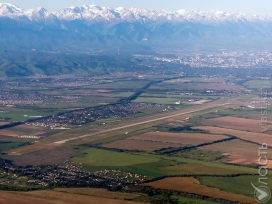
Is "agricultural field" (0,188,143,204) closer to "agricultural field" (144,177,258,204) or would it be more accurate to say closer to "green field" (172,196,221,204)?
"green field" (172,196,221,204)

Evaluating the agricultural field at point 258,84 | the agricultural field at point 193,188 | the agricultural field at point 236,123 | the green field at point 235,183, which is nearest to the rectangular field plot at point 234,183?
the green field at point 235,183

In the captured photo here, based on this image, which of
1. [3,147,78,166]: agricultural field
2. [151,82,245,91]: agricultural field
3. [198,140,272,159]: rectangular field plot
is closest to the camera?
[3,147,78,166]: agricultural field

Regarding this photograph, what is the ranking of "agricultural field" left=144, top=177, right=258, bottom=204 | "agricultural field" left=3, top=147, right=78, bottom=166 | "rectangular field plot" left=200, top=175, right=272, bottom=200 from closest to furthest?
"agricultural field" left=144, top=177, right=258, bottom=204, "rectangular field plot" left=200, top=175, right=272, bottom=200, "agricultural field" left=3, top=147, right=78, bottom=166

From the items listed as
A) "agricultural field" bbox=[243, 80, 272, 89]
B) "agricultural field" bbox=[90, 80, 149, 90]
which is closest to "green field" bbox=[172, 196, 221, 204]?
"agricultural field" bbox=[90, 80, 149, 90]

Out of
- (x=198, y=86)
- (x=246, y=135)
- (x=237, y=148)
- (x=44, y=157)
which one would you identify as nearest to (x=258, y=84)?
(x=198, y=86)

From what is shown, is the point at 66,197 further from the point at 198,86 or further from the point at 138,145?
the point at 198,86

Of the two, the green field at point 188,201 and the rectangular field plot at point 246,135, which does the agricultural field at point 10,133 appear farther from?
the green field at point 188,201

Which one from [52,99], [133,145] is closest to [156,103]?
[52,99]

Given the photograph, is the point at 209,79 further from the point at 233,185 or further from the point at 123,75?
the point at 233,185
